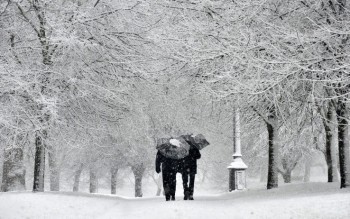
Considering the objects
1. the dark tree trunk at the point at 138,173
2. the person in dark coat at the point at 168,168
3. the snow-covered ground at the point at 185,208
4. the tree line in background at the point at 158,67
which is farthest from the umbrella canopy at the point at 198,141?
the dark tree trunk at the point at 138,173

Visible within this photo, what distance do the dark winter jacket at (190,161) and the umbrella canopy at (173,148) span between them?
1.36ft

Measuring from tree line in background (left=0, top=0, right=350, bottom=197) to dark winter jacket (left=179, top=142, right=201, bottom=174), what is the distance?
1244 millimetres

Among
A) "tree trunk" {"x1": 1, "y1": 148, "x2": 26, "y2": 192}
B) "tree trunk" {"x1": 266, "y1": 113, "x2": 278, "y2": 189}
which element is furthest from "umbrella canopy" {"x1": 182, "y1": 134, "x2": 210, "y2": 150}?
"tree trunk" {"x1": 1, "y1": 148, "x2": 26, "y2": 192}

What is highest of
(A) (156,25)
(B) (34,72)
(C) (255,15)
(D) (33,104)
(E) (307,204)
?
(A) (156,25)

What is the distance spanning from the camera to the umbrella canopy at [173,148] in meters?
10.6

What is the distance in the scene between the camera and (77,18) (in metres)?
12.9

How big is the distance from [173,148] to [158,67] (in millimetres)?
4742

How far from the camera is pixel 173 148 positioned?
10.6m

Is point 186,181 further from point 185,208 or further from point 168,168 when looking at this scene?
point 185,208

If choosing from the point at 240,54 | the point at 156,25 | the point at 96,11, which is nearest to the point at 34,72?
the point at 96,11

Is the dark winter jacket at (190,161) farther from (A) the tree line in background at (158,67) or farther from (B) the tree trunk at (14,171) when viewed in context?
(B) the tree trunk at (14,171)

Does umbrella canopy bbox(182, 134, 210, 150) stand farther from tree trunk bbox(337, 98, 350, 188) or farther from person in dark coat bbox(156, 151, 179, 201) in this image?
tree trunk bbox(337, 98, 350, 188)

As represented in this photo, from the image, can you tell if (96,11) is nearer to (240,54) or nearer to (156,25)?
(156,25)

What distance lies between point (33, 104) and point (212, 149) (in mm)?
17557
